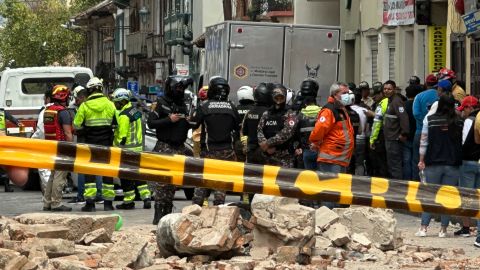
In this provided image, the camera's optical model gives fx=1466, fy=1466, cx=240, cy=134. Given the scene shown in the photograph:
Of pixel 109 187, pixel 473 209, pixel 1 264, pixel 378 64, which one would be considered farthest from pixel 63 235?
pixel 378 64

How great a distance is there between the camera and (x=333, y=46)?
28.2 meters

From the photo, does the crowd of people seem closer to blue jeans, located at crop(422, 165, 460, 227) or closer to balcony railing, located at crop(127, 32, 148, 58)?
blue jeans, located at crop(422, 165, 460, 227)

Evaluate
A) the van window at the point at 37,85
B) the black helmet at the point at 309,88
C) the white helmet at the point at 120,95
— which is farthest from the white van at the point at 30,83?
the black helmet at the point at 309,88

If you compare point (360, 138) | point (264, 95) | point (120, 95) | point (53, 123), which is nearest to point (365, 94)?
point (360, 138)

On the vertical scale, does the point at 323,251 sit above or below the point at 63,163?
below

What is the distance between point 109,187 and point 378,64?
13811 mm

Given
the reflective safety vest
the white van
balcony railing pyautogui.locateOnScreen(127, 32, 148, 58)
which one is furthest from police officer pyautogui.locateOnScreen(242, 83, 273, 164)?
balcony railing pyautogui.locateOnScreen(127, 32, 148, 58)

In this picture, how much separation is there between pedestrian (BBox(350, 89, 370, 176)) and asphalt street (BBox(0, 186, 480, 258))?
6.67 feet

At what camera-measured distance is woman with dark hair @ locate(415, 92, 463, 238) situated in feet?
52.6

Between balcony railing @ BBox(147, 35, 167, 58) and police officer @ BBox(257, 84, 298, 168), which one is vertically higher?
balcony railing @ BBox(147, 35, 167, 58)

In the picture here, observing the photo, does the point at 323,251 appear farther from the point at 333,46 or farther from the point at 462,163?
the point at 333,46

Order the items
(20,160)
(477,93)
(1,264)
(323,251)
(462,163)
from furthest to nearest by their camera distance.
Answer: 1. (477,93)
2. (462,163)
3. (323,251)
4. (1,264)
5. (20,160)

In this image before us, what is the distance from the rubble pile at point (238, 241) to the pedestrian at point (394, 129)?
6.18 m

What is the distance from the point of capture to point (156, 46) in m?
70.2
